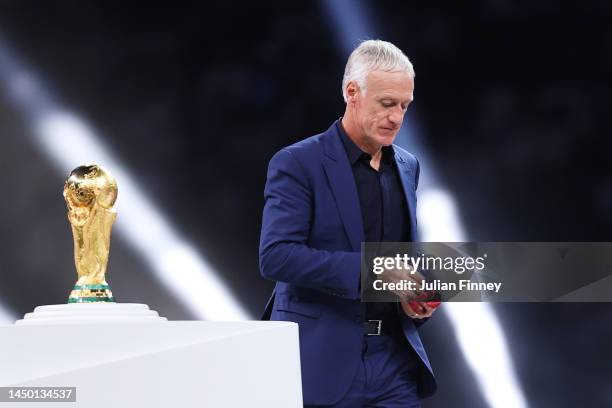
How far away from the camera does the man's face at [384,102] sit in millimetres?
2277

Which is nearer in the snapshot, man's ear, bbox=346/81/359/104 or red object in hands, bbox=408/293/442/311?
red object in hands, bbox=408/293/442/311

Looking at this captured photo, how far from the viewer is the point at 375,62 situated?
7.56ft

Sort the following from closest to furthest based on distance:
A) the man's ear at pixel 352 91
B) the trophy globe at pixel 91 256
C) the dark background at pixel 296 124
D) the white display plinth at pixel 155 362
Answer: the white display plinth at pixel 155 362
the trophy globe at pixel 91 256
the man's ear at pixel 352 91
the dark background at pixel 296 124

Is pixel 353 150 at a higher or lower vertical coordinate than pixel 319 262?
higher

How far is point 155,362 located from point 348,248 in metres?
0.91

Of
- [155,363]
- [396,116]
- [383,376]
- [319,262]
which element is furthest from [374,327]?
[155,363]

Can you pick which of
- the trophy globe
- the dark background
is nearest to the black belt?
the trophy globe

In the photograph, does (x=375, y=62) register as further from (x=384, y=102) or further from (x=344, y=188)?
(x=344, y=188)

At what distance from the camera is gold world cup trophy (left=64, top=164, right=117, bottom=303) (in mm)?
1655

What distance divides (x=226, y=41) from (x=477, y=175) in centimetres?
93

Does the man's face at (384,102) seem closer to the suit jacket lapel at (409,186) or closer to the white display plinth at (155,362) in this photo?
the suit jacket lapel at (409,186)

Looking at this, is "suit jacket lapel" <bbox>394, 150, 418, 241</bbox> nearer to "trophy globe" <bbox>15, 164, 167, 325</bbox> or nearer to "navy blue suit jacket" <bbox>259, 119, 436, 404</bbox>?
"navy blue suit jacket" <bbox>259, 119, 436, 404</bbox>

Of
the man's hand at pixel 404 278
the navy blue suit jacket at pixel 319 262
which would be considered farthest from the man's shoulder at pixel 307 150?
the man's hand at pixel 404 278

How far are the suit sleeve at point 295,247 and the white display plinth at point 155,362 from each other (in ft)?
2.05
